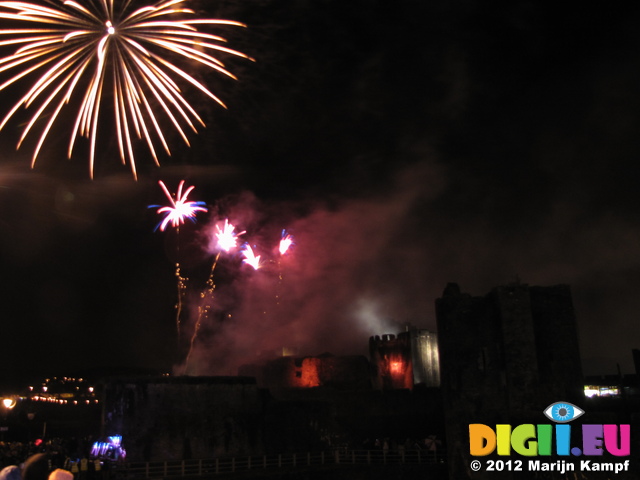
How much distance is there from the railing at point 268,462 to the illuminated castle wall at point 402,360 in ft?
60.1

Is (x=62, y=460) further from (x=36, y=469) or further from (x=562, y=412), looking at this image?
(x=562, y=412)

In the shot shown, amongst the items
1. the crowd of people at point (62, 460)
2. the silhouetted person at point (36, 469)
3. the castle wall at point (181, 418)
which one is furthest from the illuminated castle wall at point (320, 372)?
the silhouetted person at point (36, 469)

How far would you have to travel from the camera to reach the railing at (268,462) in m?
27.0

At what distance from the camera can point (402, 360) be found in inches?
2008

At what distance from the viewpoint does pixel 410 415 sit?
35.6m

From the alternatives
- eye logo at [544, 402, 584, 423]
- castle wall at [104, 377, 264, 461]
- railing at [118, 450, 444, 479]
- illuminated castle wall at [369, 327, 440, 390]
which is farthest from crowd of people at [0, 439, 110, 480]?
illuminated castle wall at [369, 327, 440, 390]

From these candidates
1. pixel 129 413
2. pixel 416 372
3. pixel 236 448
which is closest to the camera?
pixel 129 413

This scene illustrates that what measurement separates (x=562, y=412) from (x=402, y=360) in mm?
27128

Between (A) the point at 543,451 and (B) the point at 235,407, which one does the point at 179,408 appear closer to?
(B) the point at 235,407

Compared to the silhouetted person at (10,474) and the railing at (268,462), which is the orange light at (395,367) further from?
the silhouetted person at (10,474)

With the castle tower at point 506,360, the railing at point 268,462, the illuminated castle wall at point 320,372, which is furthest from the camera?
the illuminated castle wall at point 320,372

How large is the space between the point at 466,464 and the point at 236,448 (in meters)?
13.2

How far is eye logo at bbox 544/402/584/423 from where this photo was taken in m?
23.7

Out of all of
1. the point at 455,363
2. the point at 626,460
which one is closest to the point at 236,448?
the point at 455,363
